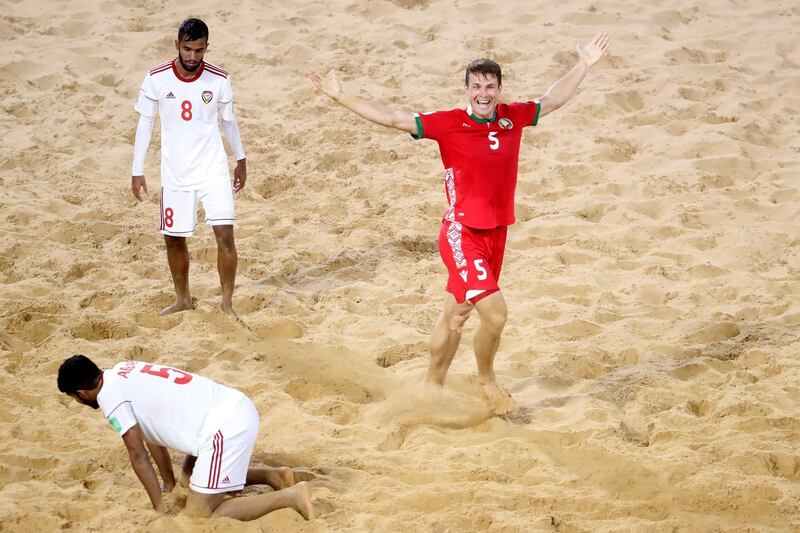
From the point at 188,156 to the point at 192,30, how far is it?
2.96 ft

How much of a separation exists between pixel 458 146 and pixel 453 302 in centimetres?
91

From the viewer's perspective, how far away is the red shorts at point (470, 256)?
19.5 ft

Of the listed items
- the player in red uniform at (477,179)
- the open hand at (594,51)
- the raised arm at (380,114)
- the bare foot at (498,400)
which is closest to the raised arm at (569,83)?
the open hand at (594,51)

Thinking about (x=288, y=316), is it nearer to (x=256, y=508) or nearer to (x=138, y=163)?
(x=138, y=163)

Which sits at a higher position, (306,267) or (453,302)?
(453,302)

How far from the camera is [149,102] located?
289 inches

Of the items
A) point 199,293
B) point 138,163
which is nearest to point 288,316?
point 199,293

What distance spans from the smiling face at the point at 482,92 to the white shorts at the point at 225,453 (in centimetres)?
218

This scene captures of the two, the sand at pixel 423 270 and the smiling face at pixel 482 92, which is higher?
the smiling face at pixel 482 92

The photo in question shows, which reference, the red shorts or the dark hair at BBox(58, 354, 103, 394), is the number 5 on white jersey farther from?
the dark hair at BBox(58, 354, 103, 394)

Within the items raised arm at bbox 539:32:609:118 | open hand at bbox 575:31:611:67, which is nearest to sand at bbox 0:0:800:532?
raised arm at bbox 539:32:609:118

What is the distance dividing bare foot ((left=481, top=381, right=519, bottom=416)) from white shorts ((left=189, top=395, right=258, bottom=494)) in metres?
1.68

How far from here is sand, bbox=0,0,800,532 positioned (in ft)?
17.8

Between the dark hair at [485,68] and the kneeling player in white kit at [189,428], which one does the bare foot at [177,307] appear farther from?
the dark hair at [485,68]
